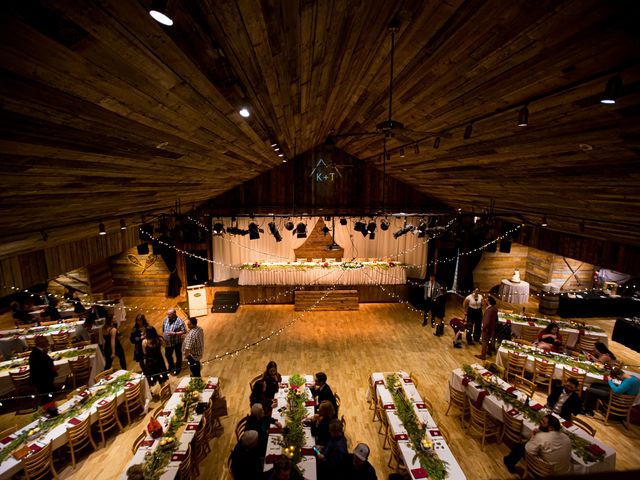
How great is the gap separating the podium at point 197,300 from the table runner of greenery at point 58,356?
135 inches

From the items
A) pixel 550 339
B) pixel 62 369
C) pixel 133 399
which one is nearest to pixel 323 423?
pixel 133 399

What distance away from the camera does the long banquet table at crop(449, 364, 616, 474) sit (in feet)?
13.8

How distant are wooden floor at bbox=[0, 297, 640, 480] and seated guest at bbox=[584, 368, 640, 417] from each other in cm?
31

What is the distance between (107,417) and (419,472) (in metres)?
4.78

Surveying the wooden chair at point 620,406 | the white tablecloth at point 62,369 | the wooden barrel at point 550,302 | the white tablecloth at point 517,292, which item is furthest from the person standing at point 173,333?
the wooden barrel at point 550,302

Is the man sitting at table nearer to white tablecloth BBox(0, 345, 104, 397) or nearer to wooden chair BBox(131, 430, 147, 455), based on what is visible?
wooden chair BBox(131, 430, 147, 455)

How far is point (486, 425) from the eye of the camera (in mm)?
5305

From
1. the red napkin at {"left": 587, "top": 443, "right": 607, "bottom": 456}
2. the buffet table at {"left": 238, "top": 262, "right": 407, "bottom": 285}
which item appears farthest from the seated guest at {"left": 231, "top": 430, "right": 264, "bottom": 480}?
the buffet table at {"left": 238, "top": 262, "right": 407, "bottom": 285}

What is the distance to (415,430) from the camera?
4.59 m

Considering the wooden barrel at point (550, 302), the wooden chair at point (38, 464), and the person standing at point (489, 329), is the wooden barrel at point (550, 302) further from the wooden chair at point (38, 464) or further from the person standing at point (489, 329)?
A: the wooden chair at point (38, 464)

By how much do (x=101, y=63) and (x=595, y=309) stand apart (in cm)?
1352

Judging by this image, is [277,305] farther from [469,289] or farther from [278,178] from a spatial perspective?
[469,289]

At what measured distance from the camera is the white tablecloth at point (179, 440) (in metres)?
4.01

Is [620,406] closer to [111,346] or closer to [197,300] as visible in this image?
[111,346]
